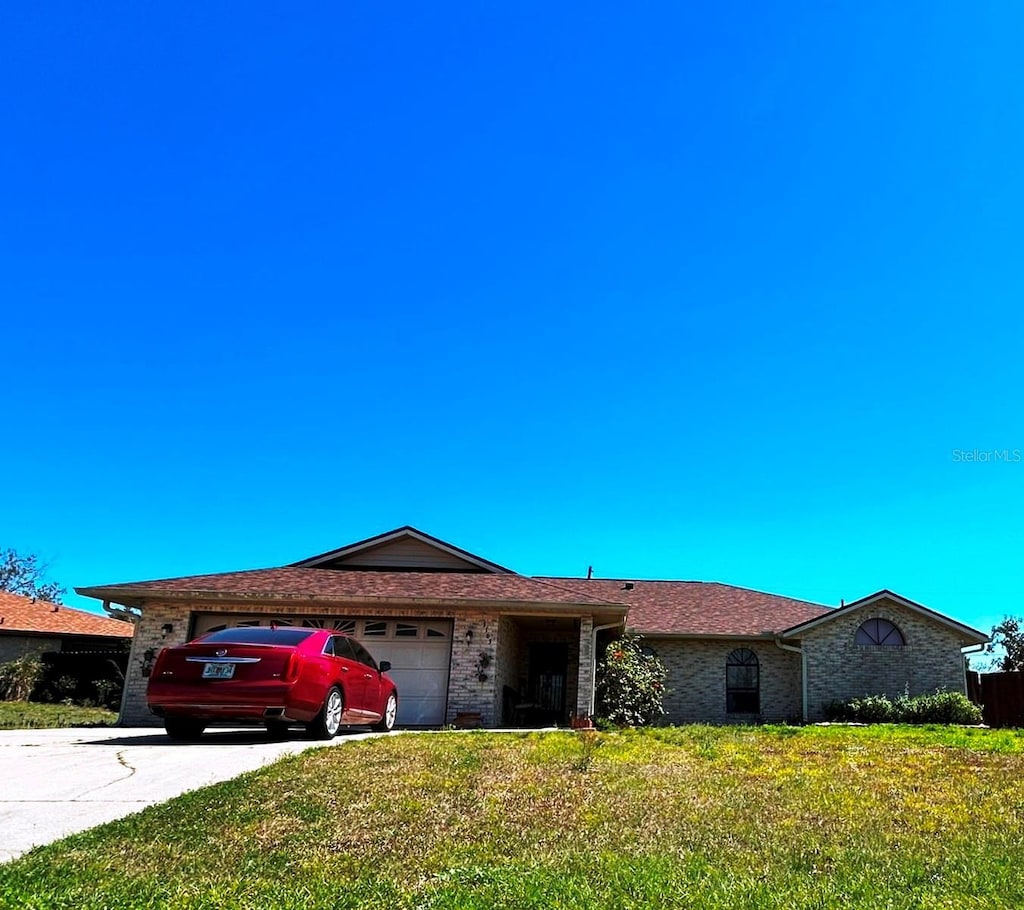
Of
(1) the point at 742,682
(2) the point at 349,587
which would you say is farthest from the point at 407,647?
(1) the point at 742,682

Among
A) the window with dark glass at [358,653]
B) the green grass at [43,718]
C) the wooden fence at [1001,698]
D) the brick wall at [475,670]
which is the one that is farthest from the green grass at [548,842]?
the wooden fence at [1001,698]

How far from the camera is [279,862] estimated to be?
11.2 ft

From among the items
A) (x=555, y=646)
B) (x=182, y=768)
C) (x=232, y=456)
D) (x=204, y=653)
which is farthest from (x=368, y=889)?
(x=232, y=456)

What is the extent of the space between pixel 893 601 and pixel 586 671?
31.7 ft

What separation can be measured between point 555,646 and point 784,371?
8948 mm

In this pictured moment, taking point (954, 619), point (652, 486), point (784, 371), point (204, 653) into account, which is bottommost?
point (204, 653)

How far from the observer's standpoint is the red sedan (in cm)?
867

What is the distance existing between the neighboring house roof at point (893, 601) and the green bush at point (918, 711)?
5.56ft

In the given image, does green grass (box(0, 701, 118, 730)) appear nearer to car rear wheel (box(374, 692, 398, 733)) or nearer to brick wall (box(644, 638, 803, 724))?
car rear wheel (box(374, 692, 398, 733))

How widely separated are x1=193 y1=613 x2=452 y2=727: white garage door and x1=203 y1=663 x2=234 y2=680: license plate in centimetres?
589

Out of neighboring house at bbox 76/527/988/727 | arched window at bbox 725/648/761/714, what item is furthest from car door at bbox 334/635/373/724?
arched window at bbox 725/648/761/714

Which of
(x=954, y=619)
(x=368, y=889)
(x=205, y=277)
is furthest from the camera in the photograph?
(x=954, y=619)

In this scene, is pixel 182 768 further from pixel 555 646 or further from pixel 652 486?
pixel 652 486

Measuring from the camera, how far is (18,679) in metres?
21.9
